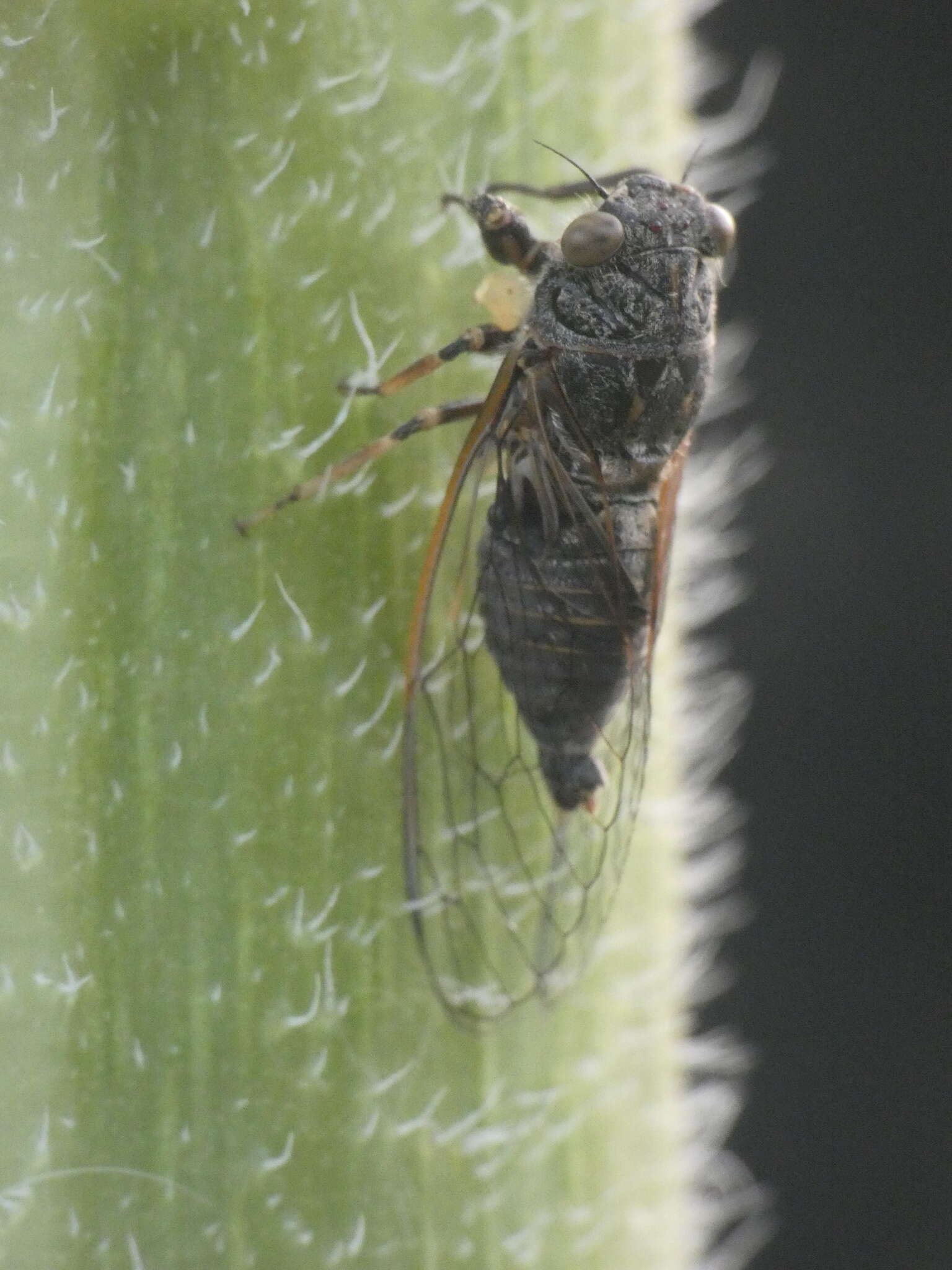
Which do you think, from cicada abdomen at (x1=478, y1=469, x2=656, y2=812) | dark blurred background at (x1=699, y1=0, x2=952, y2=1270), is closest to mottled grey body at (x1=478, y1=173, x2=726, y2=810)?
cicada abdomen at (x1=478, y1=469, x2=656, y2=812)

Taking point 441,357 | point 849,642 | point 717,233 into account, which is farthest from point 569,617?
point 849,642

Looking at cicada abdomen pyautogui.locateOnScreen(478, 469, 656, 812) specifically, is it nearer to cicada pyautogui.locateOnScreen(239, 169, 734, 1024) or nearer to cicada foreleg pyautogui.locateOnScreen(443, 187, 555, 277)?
cicada pyautogui.locateOnScreen(239, 169, 734, 1024)

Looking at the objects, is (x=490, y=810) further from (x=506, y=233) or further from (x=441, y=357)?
(x=506, y=233)

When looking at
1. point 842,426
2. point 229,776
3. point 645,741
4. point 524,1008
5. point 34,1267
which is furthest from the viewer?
point 842,426

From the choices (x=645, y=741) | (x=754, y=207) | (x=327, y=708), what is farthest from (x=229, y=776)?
(x=754, y=207)

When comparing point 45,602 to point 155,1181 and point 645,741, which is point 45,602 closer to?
point 155,1181

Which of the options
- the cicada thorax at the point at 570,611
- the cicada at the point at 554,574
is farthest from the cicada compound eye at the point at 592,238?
the cicada thorax at the point at 570,611
